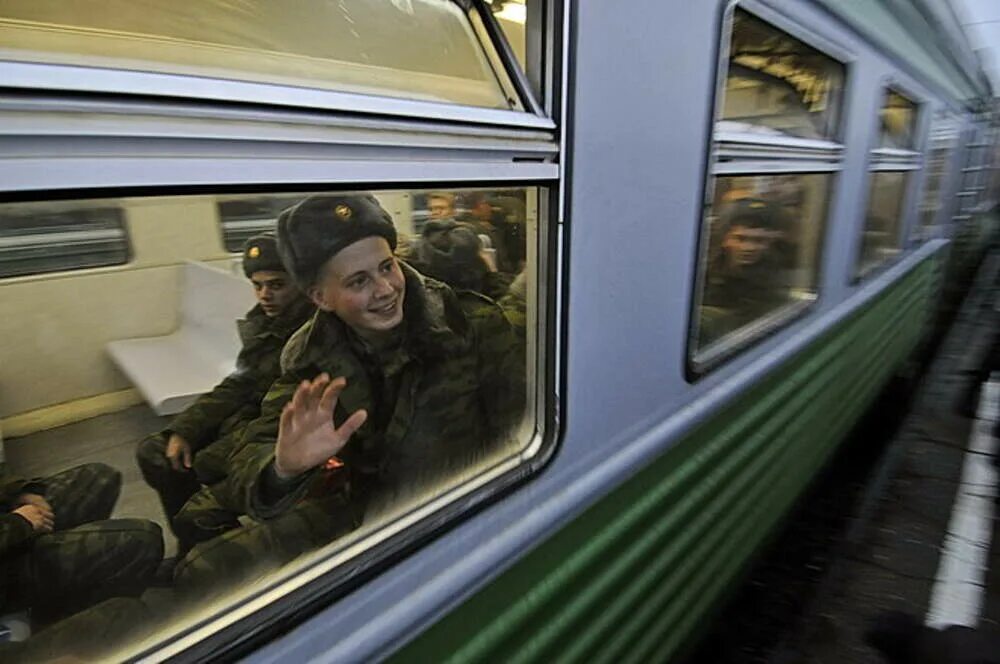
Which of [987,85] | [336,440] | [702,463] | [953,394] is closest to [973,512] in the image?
[953,394]

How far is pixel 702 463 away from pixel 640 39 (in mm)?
1113

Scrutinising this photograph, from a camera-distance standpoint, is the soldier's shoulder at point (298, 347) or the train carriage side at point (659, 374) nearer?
the soldier's shoulder at point (298, 347)

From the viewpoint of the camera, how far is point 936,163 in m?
4.89

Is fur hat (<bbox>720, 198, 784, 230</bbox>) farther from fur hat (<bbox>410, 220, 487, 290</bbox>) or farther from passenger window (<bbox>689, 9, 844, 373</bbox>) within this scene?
fur hat (<bbox>410, 220, 487, 290</bbox>)

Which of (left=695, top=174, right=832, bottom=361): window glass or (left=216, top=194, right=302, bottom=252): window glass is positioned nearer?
(left=216, top=194, right=302, bottom=252): window glass

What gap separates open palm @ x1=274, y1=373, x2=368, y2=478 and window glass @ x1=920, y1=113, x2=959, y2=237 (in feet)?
15.1

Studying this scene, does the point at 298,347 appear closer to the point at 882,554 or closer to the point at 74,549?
the point at 74,549

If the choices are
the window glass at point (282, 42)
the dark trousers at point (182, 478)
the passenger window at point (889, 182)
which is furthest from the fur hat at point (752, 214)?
the dark trousers at point (182, 478)

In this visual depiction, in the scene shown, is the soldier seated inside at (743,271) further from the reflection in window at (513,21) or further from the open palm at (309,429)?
the open palm at (309,429)

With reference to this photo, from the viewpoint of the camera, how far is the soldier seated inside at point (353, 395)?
881 millimetres

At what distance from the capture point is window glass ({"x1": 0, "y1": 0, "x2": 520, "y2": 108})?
694 millimetres

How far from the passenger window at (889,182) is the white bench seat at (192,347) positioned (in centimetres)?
292

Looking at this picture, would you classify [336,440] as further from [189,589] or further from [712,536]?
[712,536]

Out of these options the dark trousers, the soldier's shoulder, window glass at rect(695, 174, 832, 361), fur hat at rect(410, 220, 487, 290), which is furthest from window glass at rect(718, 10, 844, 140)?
the dark trousers
